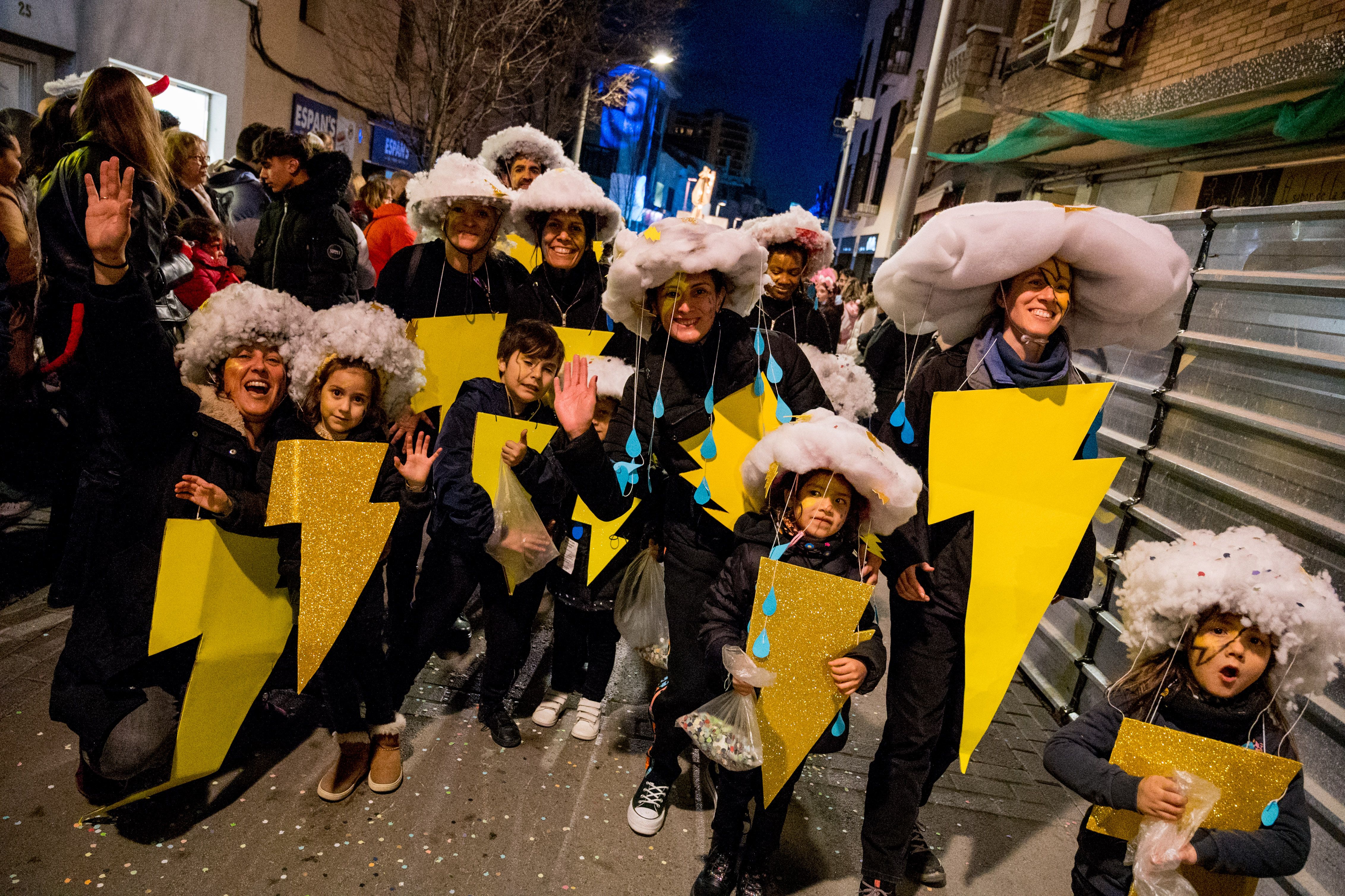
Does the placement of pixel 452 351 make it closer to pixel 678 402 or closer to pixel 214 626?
pixel 678 402

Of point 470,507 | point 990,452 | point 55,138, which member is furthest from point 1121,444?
point 55,138

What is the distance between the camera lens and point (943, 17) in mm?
7547

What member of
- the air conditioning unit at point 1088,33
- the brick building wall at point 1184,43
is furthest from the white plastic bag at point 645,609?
the air conditioning unit at point 1088,33

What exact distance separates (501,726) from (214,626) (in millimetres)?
1127

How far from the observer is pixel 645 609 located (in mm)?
3072

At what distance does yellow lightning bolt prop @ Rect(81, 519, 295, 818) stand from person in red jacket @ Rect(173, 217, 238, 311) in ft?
7.59

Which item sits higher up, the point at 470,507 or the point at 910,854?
the point at 470,507

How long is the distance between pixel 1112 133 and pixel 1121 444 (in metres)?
4.99

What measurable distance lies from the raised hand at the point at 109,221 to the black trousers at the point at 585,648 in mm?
1883

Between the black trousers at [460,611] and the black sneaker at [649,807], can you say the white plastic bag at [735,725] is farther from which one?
the black trousers at [460,611]

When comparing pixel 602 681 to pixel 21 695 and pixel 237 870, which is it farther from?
pixel 21 695

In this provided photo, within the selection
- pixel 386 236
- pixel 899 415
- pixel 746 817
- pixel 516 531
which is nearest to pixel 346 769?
pixel 516 531

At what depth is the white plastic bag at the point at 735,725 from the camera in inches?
82.4

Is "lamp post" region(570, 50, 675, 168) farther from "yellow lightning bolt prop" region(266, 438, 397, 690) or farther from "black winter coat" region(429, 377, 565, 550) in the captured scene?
"yellow lightning bolt prop" region(266, 438, 397, 690)
